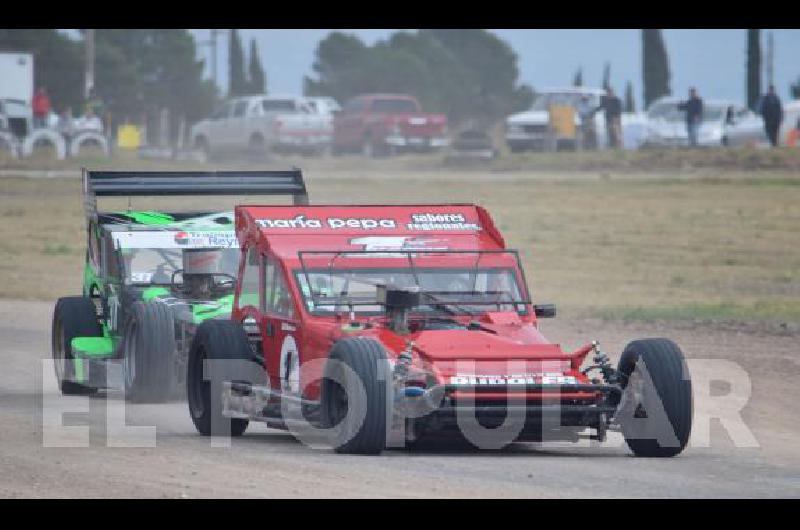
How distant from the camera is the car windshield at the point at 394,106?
2004 inches

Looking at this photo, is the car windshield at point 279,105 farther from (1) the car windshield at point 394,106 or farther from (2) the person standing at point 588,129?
(2) the person standing at point 588,129

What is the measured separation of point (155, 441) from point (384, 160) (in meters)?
35.2

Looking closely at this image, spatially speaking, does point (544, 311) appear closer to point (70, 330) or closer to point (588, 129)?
point (70, 330)

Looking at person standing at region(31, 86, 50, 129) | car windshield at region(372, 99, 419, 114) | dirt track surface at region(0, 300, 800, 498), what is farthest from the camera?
car windshield at region(372, 99, 419, 114)

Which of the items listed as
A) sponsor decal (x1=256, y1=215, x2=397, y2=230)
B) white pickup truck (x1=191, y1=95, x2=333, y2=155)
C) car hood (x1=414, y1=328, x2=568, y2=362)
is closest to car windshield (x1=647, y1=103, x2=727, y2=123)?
white pickup truck (x1=191, y1=95, x2=333, y2=155)

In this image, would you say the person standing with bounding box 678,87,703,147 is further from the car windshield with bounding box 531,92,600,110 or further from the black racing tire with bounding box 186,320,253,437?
the black racing tire with bounding box 186,320,253,437

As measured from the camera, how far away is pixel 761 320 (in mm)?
23500

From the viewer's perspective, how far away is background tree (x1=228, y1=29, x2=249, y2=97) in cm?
9331

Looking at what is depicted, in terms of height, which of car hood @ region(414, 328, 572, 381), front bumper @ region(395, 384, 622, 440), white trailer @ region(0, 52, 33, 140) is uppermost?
white trailer @ region(0, 52, 33, 140)

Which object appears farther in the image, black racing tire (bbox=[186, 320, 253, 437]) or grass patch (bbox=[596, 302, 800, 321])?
grass patch (bbox=[596, 302, 800, 321])

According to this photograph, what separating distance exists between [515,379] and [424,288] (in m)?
1.85

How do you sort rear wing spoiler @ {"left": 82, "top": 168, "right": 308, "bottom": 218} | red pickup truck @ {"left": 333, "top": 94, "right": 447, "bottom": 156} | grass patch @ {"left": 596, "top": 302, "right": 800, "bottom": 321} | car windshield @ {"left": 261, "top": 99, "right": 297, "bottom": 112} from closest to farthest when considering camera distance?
rear wing spoiler @ {"left": 82, "top": 168, "right": 308, "bottom": 218}, grass patch @ {"left": 596, "top": 302, "right": 800, "bottom": 321}, red pickup truck @ {"left": 333, "top": 94, "right": 447, "bottom": 156}, car windshield @ {"left": 261, "top": 99, "right": 297, "bottom": 112}

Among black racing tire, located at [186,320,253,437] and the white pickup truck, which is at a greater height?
the white pickup truck

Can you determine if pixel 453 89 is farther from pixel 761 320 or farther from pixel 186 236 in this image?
pixel 186 236
